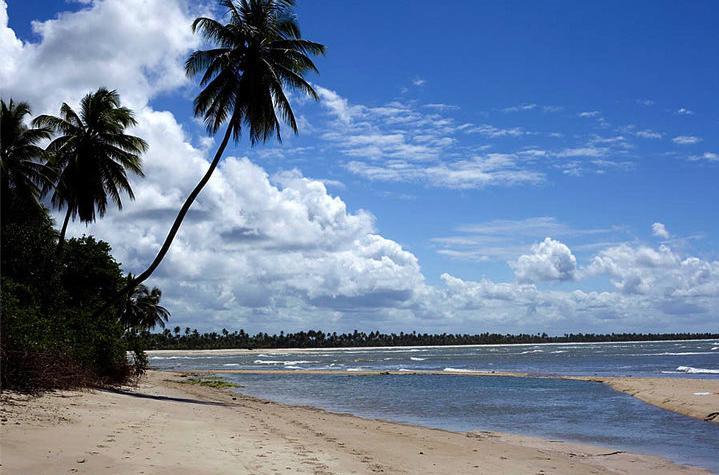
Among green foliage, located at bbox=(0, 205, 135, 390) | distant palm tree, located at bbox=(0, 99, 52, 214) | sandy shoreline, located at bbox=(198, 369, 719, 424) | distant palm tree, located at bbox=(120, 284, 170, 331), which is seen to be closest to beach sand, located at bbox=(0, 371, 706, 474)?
green foliage, located at bbox=(0, 205, 135, 390)

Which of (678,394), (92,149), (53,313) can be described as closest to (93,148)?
(92,149)

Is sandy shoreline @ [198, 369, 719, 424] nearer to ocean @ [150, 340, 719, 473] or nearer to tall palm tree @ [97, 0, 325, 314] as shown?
ocean @ [150, 340, 719, 473]

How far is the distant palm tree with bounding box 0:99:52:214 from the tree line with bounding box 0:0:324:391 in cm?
5

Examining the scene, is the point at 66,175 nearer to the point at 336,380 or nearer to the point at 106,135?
the point at 106,135

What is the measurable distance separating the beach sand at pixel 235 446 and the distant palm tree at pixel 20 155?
1465 cm

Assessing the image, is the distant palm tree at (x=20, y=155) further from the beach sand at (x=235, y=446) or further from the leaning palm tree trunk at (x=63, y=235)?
the beach sand at (x=235, y=446)

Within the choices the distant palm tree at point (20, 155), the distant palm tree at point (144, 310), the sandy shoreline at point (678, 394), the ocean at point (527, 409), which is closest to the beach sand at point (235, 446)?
the ocean at point (527, 409)

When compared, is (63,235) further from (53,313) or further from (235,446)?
(235,446)

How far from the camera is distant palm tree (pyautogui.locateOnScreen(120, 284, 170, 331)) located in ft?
191

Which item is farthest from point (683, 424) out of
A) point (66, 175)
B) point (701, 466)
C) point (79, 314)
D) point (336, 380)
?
point (336, 380)

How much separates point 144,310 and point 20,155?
35267mm

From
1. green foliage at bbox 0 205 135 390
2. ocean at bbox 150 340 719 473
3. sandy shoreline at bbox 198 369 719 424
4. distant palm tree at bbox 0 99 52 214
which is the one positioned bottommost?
ocean at bbox 150 340 719 473

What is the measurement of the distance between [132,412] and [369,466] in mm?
6825

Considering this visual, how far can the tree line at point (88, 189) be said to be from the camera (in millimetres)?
17062
